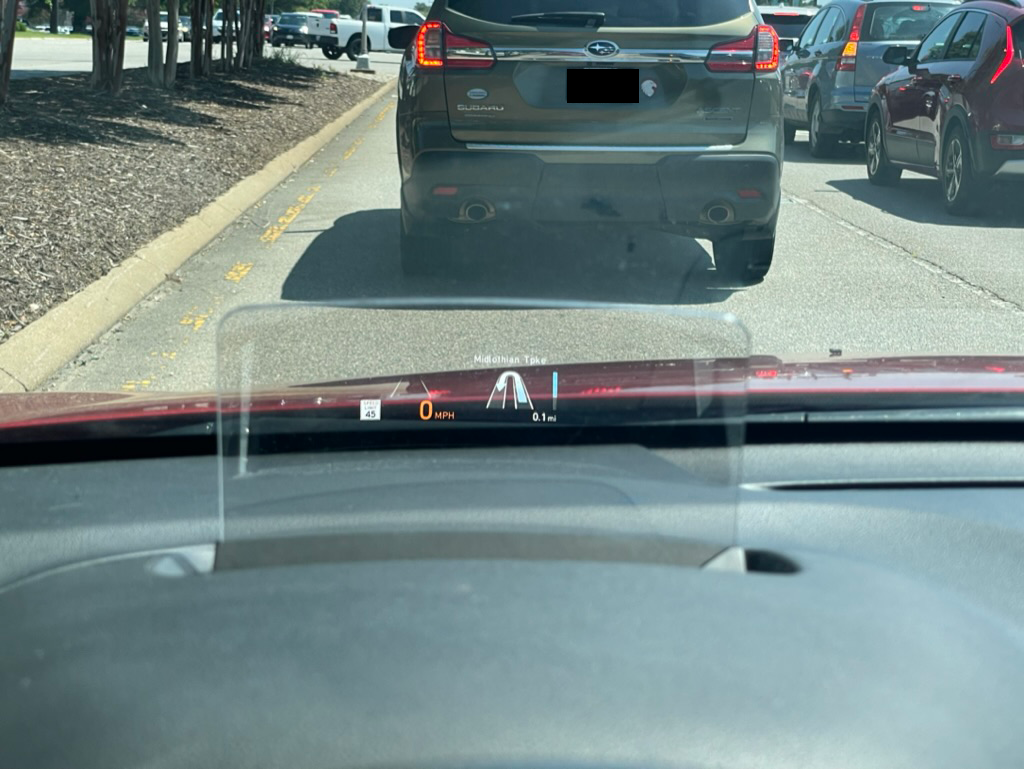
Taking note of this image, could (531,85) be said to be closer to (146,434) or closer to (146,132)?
(146,434)

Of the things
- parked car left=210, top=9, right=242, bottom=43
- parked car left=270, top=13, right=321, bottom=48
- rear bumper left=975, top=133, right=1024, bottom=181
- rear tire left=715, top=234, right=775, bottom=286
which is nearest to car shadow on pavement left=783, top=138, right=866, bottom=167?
rear bumper left=975, top=133, right=1024, bottom=181

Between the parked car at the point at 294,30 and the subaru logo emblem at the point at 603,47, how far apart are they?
4747 centimetres

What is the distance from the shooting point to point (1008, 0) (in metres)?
11.5

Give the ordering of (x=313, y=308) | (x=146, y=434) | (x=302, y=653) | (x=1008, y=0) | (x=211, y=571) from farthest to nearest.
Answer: (x=1008, y=0) → (x=313, y=308) → (x=146, y=434) → (x=211, y=571) → (x=302, y=653)

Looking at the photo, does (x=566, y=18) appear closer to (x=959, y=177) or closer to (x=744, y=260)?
(x=744, y=260)

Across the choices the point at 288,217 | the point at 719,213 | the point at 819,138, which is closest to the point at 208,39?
the point at 819,138

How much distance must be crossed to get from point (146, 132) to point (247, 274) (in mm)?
6594

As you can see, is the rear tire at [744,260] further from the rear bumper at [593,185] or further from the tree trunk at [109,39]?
the tree trunk at [109,39]

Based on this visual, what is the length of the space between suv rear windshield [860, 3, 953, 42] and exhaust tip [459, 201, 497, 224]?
10881 mm

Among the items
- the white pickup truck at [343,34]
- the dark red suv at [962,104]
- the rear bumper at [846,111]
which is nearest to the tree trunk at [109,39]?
the rear bumper at [846,111]

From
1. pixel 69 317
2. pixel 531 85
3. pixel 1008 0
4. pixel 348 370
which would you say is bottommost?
pixel 69 317

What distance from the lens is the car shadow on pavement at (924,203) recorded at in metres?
11.4

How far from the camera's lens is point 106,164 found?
11719mm

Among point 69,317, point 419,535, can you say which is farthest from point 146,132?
point 419,535
